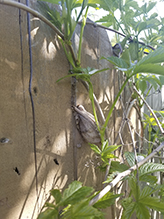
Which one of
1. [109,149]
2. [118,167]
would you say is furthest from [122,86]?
[118,167]

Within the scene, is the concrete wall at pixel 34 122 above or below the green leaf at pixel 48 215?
above

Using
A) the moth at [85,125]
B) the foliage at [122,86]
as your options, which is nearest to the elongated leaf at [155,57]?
the foliage at [122,86]

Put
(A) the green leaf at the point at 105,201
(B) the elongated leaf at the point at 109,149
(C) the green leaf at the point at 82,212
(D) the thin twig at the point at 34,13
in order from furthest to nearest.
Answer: (B) the elongated leaf at the point at 109,149 < (A) the green leaf at the point at 105,201 < (D) the thin twig at the point at 34,13 < (C) the green leaf at the point at 82,212

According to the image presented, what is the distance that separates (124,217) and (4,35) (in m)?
0.86

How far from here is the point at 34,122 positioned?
0.81 meters

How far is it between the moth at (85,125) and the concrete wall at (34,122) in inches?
1.2

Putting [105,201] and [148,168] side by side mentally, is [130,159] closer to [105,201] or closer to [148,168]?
[148,168]

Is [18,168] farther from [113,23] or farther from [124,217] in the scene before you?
[113,23]

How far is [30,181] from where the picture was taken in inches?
30.9

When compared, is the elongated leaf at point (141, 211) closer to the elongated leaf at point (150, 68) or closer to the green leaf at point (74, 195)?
the green leaf at point (74, 195)

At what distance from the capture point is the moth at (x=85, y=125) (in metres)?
1.00

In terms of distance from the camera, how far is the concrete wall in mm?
718

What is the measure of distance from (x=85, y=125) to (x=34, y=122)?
293 mm

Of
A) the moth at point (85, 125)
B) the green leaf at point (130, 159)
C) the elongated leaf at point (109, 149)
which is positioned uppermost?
the moth at point (85, 125)
